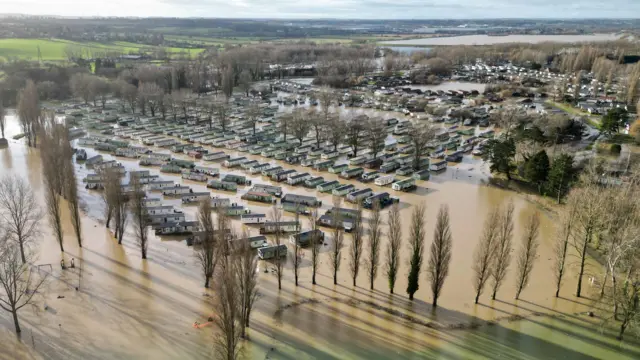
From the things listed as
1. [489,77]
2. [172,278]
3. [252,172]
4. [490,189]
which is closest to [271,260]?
[172,278]

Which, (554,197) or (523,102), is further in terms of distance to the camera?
(523,102)

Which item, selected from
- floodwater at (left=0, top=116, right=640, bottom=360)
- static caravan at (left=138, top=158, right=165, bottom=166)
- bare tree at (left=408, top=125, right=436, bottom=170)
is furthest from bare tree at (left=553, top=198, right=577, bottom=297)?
static caravan at (left=138, top=158, right=165, bottom=166)

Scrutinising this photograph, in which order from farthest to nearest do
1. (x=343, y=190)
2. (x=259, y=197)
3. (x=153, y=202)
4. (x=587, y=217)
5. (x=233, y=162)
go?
(x=233, y=162) → (x=343, y=190) → (x=259, y=197) → (x=153, y=202) → (x=587, y=217)

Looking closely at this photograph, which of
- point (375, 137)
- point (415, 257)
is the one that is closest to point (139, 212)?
point (415, 257)

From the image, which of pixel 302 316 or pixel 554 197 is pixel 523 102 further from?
pixel 302 316

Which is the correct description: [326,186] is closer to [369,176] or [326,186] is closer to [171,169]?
[369,176]

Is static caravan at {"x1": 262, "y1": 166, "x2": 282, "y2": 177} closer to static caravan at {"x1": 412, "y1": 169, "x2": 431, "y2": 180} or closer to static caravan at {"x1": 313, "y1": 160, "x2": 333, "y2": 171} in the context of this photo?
static caravan at {"x1": 313, "y1": 160, "x2": 333, "y2": 171}
